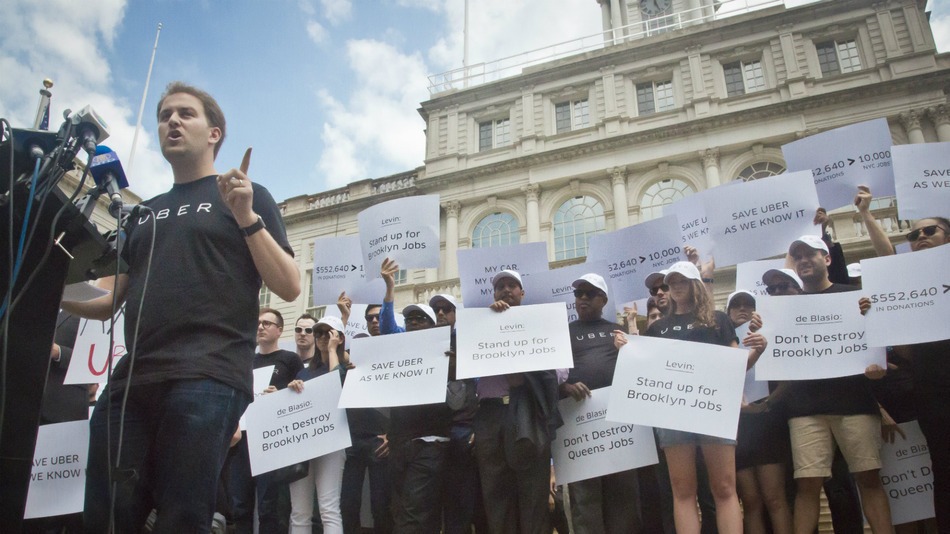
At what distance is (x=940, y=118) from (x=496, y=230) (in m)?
13.2

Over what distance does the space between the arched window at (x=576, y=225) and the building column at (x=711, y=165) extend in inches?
131

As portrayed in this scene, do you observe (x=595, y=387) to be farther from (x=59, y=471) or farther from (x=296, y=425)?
(x=59, y=471)

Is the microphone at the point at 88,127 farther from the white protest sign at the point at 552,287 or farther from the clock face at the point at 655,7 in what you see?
the clock face at the point at 655,7

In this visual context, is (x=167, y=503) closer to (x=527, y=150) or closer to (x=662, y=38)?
(x=527, y=150)

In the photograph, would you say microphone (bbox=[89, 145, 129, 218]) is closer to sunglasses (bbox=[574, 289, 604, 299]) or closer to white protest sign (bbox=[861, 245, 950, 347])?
sunglasses (bbox=[574, 289, 604, 299])

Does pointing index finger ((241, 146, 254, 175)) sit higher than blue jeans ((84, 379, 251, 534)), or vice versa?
pointing index finger ((241, 146, 254, 175))

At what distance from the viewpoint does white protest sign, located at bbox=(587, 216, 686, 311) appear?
592cm

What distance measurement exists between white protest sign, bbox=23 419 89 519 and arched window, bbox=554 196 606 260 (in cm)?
1614

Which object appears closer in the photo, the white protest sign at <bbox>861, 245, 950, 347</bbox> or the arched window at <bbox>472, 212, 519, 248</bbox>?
the white protest sign at <bbox>861, 245, 950, 347</bbox>

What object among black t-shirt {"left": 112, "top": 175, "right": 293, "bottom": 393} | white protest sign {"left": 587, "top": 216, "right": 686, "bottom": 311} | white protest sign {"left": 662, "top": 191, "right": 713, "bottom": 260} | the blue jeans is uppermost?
white protest sign {"left": 662, "top": 191, "right": 713, "bottom": 260}

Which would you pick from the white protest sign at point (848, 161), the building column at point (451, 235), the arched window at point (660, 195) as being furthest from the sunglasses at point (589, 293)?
the building column at point (451, 235)

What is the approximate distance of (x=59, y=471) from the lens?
452cm

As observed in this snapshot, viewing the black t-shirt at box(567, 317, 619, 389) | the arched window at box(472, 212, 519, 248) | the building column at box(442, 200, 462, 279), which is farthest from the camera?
the arched window at box(472, 212, 519, 248)

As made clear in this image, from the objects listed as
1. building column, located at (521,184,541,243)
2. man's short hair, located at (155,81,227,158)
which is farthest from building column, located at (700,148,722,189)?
man's short hair, located at (155,81,227,158)
